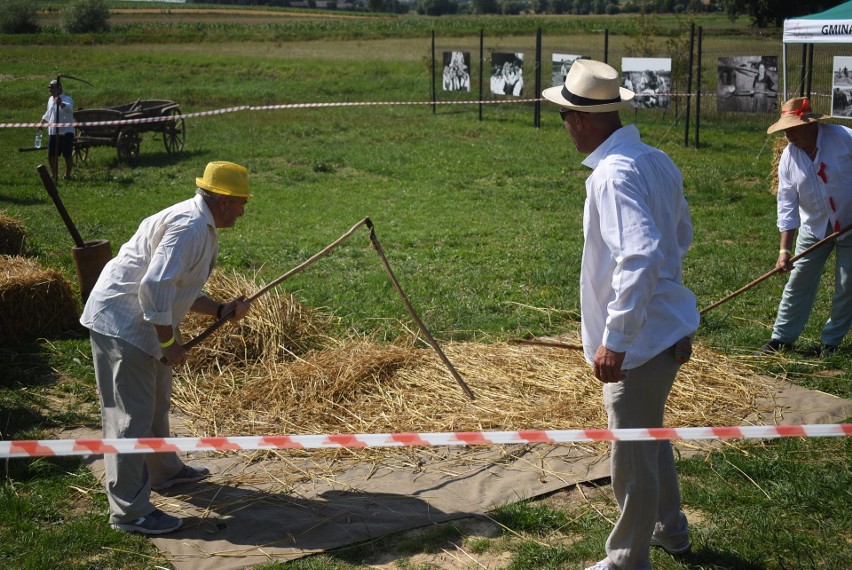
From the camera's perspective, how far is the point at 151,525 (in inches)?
178

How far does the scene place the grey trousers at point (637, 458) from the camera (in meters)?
3.65

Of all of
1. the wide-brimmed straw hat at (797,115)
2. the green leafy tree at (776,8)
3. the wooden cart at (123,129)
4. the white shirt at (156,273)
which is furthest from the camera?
the green leafy tree at (776,8)

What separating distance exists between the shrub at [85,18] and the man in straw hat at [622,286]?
43225 mm

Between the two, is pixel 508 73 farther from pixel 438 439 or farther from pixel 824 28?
pixel 438 439

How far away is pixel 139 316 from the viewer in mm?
4531

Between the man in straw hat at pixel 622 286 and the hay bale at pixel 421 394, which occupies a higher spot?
the man in straw hat at pixel 622 286

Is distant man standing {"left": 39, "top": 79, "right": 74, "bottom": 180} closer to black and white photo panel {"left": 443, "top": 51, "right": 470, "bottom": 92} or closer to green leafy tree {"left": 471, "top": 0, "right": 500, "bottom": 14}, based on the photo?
black and white photo panel {"left": 443, "top": 51, "right": 470, "bottom": 92}

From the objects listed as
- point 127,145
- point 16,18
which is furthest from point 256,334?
point 16,18

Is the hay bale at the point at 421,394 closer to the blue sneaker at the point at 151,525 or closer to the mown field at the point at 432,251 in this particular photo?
the mown field at the point at 432,251

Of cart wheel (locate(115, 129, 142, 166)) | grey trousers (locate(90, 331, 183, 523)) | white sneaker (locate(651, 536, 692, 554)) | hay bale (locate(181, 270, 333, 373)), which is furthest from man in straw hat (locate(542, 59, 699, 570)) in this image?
cart wheel (locate(115, 129, 142, 166))

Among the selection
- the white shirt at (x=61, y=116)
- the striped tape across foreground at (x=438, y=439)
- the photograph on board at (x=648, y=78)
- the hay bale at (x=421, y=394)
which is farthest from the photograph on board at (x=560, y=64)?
the striped tape across foreground at (x=438, y=439)

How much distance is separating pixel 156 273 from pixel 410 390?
2372mm

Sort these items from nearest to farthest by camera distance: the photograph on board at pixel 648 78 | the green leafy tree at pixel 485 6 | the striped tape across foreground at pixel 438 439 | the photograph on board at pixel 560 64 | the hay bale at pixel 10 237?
the striped tape across foreground at pixel 438 439
the hay bale at pixel 10 237
the photograph on board at pixel 648 78
the photograph on board at pixel 560 64
the green leafy tree at pixel 485 6

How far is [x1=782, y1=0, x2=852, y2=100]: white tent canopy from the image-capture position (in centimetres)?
1288
